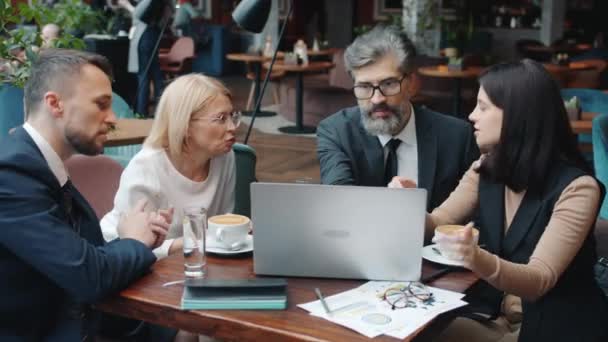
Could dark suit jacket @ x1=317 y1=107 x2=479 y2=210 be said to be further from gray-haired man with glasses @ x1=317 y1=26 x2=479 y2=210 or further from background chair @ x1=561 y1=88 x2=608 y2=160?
background chair @ x1=561 y1=88 x2=608 y2=160

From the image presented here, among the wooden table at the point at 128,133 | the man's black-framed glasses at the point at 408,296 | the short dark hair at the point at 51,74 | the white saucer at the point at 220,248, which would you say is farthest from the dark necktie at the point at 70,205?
the wooden table at the point at 128,133

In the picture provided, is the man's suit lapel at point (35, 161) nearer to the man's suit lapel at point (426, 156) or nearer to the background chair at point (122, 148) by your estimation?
the man's suit lapel at point (426, 156)

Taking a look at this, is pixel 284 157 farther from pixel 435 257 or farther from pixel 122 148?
pixel 435 257

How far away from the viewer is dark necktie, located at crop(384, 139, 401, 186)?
2.52 metres

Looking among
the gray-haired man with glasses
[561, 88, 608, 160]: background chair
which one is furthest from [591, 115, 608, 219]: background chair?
the gray-haired man with glasses

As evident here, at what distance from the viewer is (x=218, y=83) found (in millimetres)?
2369

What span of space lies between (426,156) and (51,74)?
1292 mm

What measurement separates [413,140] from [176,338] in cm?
105

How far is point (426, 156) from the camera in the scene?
2.48 meters

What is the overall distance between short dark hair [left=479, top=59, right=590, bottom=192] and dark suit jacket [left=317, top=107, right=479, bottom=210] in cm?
58

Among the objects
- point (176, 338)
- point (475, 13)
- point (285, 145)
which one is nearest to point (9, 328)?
point (176, 338)

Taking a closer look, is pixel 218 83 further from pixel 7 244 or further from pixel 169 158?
pixel 7 244

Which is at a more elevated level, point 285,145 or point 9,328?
point 9,328

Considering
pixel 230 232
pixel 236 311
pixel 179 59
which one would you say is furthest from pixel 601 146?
pixel 179 59
